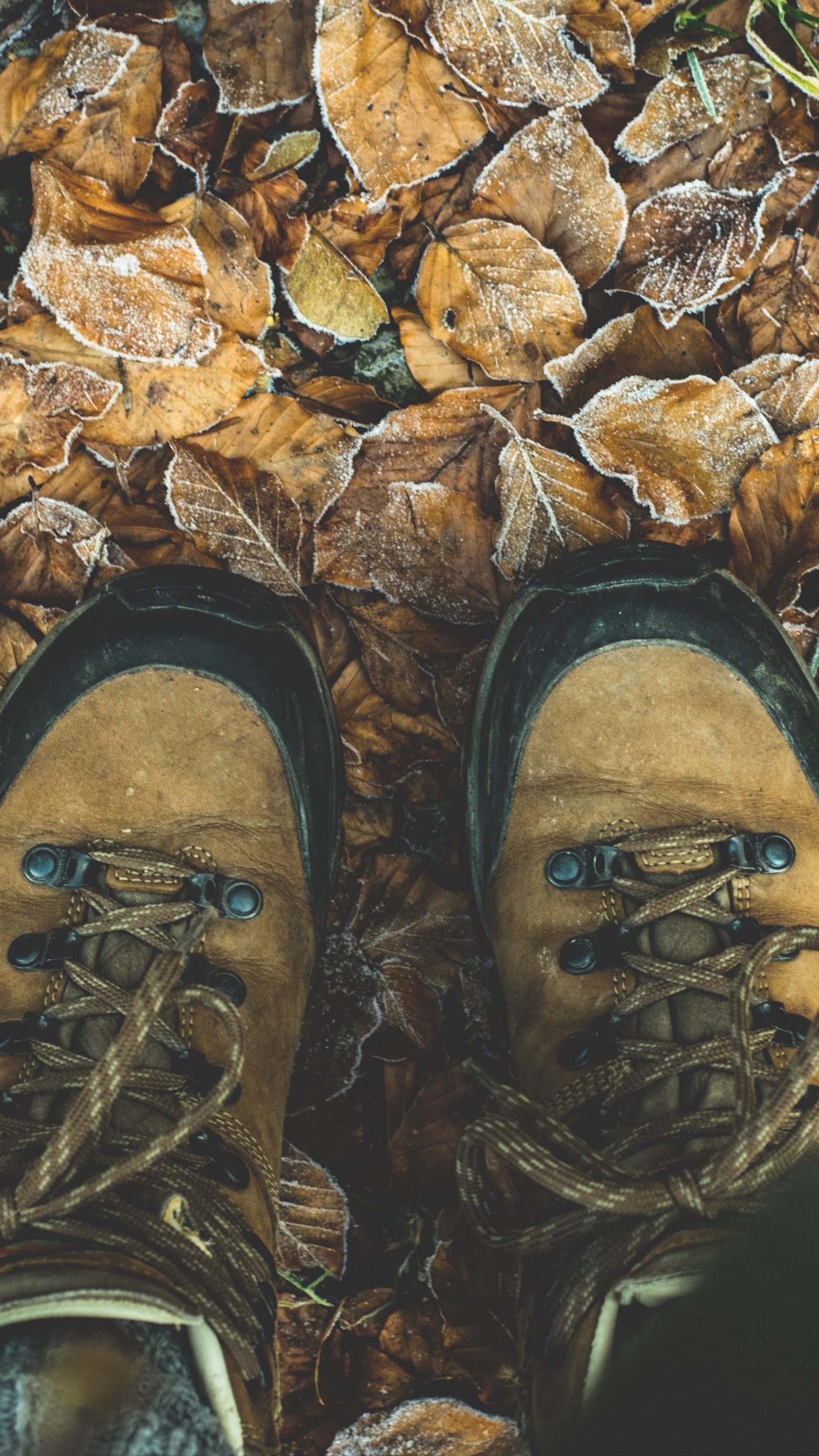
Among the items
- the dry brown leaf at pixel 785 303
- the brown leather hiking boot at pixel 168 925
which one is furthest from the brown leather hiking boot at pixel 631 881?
the dry brown leaf at pixel 785 303

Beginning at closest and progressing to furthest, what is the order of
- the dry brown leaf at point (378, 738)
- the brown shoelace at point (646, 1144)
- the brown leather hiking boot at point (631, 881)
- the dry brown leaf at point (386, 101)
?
the brown shoelace at point (646, 1144) → the brown leather hiking boot at point (631, 881) → the dry brown leaf at point (386, 101) → the dry brown leaf at point (378, 738)

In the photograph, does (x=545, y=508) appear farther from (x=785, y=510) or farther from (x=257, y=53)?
(x=257, y=53)

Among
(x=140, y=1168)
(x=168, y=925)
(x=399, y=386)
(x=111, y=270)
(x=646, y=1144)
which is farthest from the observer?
(x=399, y=386)

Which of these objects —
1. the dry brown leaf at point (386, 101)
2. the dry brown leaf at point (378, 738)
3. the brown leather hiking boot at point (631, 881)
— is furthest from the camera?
the dry brown leaf at point (378, 738)

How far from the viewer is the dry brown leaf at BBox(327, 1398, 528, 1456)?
4.28 ft

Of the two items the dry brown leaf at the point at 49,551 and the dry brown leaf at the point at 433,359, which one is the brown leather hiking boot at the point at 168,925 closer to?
the dry brown leaf at the point at 49,551

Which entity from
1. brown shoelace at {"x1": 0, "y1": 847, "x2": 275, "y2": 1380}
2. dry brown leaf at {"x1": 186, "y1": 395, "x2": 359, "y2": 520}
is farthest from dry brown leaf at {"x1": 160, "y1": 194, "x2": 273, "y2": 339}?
brown shoelace at {"x1": 0, "y1": 847, "x2": 275, "y2": 1380}

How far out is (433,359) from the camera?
1.39 meters

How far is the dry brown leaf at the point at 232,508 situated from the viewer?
1.37 metres

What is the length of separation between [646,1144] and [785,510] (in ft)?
2.65

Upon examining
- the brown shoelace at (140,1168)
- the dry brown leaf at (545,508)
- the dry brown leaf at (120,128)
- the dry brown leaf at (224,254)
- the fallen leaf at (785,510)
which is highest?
the dry brown leaf at (120,128)

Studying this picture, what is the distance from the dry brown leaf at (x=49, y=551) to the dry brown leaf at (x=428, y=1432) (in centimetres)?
111

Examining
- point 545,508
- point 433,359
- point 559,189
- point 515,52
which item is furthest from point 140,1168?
point 515,52

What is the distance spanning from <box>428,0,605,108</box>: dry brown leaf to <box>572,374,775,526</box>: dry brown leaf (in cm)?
38
